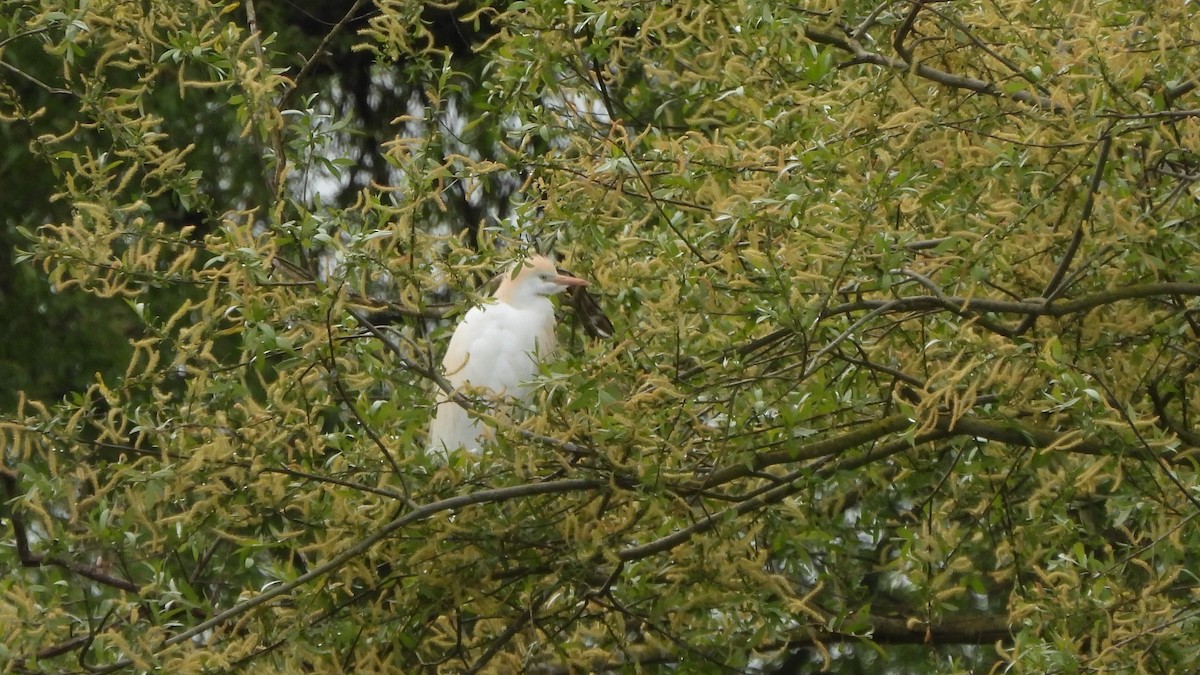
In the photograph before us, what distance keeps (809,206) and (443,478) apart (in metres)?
0.75

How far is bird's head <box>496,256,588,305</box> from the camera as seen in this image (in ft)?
14.0

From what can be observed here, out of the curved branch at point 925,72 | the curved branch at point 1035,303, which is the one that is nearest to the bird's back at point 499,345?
the curved branch at point 925,72

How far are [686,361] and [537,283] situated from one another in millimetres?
1657

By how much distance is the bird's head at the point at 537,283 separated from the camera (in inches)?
168

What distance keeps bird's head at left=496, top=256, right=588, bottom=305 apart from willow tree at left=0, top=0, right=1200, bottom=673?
854mm

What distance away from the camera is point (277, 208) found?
259cm

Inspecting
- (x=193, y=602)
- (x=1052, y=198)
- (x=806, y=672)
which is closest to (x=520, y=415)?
(x=193, y=602)

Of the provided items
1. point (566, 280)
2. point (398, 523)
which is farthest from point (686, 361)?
point (566, 280)

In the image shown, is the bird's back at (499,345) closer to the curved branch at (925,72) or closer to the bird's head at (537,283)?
the bird's head at (537,283)

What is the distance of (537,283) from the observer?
4.42 metres

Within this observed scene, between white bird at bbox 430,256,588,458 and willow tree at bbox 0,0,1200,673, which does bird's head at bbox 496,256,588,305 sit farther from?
willow tree at bbox 0,0,1200,673

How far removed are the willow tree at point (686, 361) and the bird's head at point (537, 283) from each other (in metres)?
0.85

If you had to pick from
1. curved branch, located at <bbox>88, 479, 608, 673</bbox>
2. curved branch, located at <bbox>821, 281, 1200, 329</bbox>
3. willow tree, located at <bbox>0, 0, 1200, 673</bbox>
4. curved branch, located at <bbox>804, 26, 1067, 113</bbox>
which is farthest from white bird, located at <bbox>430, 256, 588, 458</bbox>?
curved branch, located at <bbox>821, 281, 1200, 329</bbox>

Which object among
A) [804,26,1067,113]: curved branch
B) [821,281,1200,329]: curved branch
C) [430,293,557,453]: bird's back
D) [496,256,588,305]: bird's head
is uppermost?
[804,26,1067,113]: curved branch
